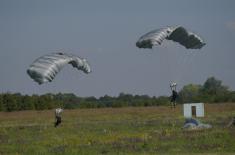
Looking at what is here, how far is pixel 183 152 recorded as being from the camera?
21.0 m

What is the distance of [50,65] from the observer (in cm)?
3044

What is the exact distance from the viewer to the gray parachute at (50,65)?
30.1 m

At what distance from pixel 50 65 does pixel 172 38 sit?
7800 mm

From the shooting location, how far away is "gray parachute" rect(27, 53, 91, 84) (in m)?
30.1

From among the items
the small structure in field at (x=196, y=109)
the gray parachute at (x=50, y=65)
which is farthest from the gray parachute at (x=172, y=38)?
the small structure in field at (x=196, y=109)

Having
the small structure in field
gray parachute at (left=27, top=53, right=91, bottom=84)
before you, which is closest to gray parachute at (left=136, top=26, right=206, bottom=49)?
gray parachute at (left=27, top=53, right=91, bottom=84)

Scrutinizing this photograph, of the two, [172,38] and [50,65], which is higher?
[172,38]

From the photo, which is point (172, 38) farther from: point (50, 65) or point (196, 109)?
point (196, 109)

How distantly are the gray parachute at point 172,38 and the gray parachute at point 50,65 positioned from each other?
2.97m

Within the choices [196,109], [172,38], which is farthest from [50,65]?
[196,109]

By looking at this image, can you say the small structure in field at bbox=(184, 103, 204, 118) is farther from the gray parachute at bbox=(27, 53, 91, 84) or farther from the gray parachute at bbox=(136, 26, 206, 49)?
the gray parachute at bbox=(27, 53, 91, 84)

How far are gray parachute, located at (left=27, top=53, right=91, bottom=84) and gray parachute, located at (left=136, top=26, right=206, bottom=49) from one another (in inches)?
117

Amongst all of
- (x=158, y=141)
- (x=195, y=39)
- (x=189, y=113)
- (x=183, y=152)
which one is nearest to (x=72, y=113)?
(x=189, y=113)

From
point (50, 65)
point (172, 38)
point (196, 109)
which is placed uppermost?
point (172, 38)
